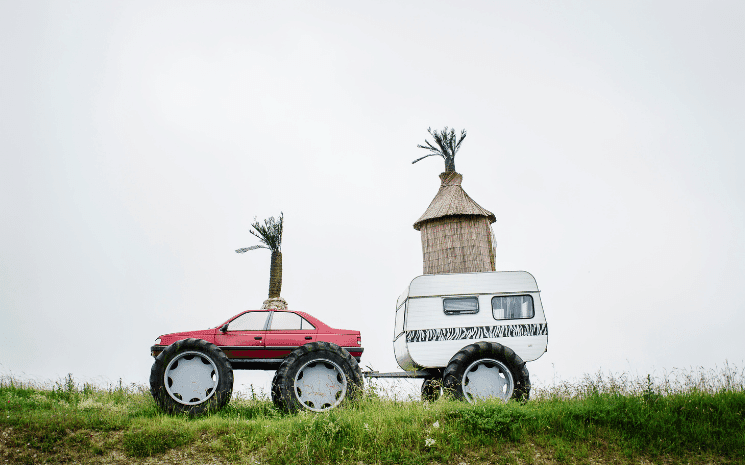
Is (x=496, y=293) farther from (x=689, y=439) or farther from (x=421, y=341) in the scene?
(x=689, y=439)

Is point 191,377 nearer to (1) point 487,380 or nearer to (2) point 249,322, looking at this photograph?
(2) point 249,322

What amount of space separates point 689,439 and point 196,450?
7.93m

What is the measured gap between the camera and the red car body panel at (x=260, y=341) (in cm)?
1034

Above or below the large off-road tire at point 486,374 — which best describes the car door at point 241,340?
above

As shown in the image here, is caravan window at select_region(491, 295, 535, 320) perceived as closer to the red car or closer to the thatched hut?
the red car

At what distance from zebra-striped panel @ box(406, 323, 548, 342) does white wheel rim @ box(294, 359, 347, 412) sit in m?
1.83

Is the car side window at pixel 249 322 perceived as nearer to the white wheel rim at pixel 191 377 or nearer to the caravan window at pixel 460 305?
the white wheel rim at pixel 191 377

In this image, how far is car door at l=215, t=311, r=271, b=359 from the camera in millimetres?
10352

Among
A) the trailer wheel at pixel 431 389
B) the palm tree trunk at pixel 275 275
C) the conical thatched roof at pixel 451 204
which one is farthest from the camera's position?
the conical thatched roof at pixel 451 204

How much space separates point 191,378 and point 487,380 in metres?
5.59

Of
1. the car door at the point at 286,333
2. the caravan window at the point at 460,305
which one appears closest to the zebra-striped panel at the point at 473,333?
the caravan window at the point at 460,305

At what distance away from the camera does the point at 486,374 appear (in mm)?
10703

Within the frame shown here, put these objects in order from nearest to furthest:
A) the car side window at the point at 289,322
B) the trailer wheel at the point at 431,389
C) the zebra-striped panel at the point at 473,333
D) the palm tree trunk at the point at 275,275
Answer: the car side window at the point at 289,322 < the trailer wheel at the point at 431,389 < the zebra-striped panel at the point at 473,333 < the palm tree trunk at the point at 275,275

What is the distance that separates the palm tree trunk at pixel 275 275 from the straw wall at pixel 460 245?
4.75 metres
